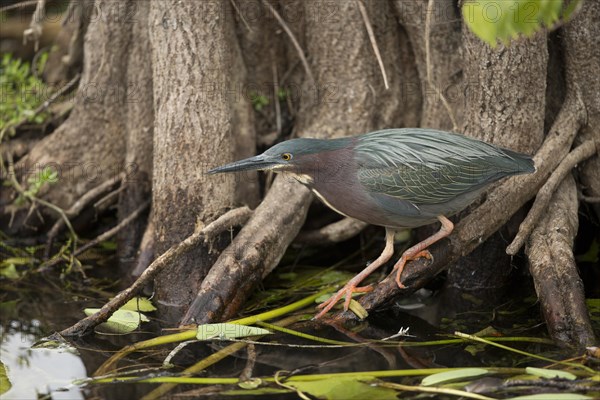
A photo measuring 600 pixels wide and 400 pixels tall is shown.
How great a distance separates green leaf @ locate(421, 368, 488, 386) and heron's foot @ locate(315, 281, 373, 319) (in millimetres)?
1143

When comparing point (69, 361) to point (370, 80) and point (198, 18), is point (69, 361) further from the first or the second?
point (370, 80)

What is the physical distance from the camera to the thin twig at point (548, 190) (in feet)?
17.2

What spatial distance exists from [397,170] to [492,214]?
0.79 m

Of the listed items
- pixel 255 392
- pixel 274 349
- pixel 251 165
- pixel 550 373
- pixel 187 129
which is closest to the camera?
pixel 550 373

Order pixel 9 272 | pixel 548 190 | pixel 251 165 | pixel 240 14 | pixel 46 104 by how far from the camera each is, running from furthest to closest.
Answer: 1. pixel 46 104
2. pixel 9 272
3. pixel 240 14
4. pixel 548 190
5. pixel 251 165

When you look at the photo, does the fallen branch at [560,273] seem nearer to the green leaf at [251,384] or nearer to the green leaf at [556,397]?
the green leaf at [556,397]

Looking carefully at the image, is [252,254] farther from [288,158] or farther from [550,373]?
[550,373]

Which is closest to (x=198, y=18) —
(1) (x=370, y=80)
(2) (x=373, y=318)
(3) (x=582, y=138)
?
(1) (x=370, y=80)

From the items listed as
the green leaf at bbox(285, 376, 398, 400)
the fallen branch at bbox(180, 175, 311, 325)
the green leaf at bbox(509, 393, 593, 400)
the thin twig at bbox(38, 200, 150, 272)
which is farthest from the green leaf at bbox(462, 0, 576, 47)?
the thin twig at bbox(38, 200, 150, 272)

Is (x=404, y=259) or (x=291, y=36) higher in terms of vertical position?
(x=291, y=36)

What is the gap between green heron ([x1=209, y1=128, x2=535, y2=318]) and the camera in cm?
498

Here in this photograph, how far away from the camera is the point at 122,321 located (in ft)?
16.7

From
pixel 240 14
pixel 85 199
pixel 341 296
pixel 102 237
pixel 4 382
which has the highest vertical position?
pixel 240 14

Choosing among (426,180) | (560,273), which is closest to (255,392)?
(426,180)
